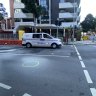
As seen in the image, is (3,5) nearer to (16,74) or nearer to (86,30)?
(86,30)

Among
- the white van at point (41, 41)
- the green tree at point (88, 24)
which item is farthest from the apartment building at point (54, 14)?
the green tree at point (88, 24)

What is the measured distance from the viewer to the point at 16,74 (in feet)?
38.5

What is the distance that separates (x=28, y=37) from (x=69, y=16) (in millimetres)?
32498

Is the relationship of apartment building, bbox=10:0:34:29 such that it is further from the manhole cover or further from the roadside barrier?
the manhole cover

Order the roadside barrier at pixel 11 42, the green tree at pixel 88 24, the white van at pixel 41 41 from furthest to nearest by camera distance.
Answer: the green tree at pixel 88 24, the roadside barrier at pixel 11 42, the white van at pixel 41 41

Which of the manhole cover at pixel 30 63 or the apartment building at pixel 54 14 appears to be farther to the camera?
the apartment building at pixel 54 14

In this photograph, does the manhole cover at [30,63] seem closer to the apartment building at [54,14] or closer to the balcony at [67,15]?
the apartment building at [54,14]

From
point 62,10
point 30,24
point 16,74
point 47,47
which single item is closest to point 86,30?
point 62,10

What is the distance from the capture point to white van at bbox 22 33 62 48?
101ft

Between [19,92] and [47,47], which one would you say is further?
[47,47]

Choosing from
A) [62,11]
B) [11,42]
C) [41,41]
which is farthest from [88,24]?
[41,41]

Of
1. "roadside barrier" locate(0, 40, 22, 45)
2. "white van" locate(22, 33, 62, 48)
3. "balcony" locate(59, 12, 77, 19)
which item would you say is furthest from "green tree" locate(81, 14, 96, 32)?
"white van" locate(22, 33, 62, 48)

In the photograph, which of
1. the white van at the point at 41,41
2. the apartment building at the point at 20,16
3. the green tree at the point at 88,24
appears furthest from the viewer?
the green tree at the point at 88,24

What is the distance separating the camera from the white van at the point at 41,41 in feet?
101
